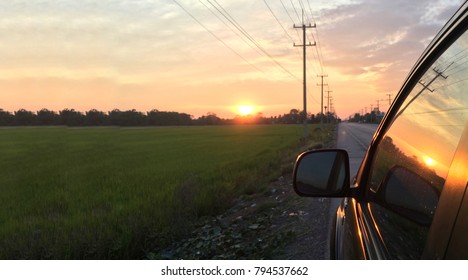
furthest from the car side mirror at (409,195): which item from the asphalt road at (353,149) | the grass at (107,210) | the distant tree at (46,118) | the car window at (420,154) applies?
the distant tree at (46,118)

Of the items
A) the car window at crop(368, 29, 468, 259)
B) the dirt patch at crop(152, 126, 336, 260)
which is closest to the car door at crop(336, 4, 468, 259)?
the car window at crop(368, 29, 468, 259)

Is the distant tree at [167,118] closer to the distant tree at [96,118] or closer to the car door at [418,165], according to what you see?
the distant tree at [96,118]

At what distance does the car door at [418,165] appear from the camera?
1.39 meters

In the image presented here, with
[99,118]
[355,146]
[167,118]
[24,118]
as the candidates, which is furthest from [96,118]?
[355,146]

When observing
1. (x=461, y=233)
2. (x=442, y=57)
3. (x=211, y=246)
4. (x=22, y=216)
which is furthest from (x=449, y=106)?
(x=22, y=216)

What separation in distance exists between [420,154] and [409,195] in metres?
0.17

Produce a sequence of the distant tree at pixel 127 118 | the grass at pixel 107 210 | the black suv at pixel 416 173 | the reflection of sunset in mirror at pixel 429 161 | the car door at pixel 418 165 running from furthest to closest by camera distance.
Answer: the distant tree at pixel 127 118 → the grass at pixel 107 210 → the reflection of sunset in mirror at pixel 429 161 → the car door at pixel 418 165 → the black suv at pixel 416 173

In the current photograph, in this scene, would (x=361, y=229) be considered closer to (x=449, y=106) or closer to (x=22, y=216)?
(x=449, y=106)

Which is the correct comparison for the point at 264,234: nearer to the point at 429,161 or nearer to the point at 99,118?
the point at 429,161

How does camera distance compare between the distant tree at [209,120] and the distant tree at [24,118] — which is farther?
the distant tree at [209,120]

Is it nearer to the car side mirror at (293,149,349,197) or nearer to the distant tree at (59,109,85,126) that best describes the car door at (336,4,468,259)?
the car side mirror at (293,149,349,197)

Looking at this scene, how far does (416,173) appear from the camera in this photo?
5.65 feet

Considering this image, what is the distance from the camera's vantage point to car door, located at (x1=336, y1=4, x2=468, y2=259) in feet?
4.57
